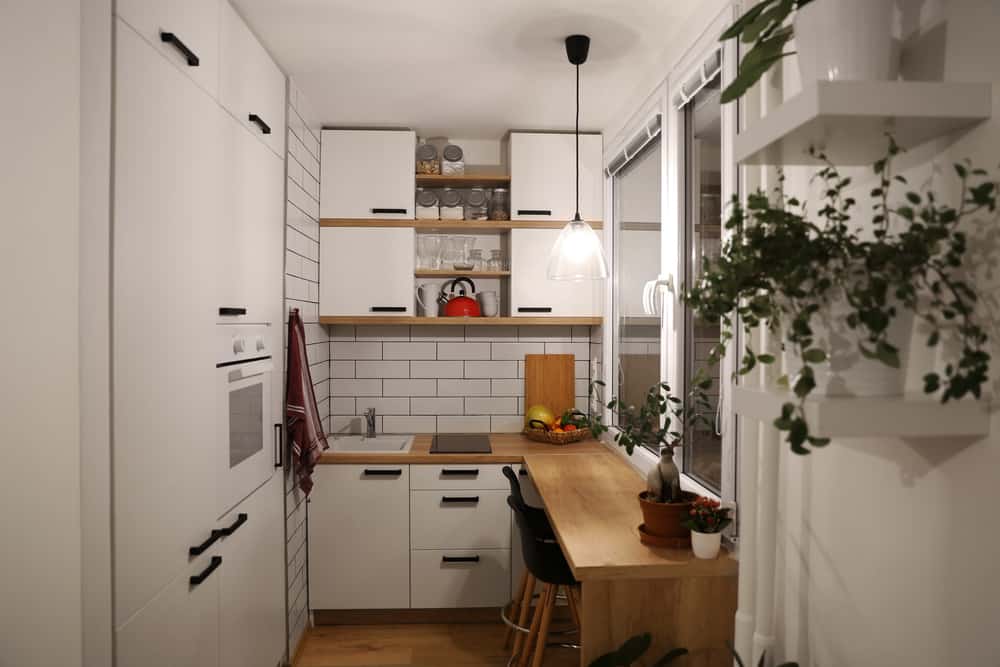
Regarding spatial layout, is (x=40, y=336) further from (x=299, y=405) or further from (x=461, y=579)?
(x=461, y=579)

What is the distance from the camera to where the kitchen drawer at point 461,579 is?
3.45 m

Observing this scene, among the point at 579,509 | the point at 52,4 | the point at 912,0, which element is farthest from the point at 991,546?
the point at 52,4

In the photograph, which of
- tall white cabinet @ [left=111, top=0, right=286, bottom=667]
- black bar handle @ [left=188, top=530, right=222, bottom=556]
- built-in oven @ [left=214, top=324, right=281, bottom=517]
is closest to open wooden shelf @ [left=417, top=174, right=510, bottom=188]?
tall white cabinet @ [left=111, top=0, right=286, bottom=667]

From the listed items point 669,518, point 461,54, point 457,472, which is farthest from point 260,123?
point 669,518

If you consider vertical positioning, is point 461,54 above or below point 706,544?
above

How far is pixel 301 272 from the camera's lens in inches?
128

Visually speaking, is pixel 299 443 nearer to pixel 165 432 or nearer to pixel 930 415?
pixel 165 432

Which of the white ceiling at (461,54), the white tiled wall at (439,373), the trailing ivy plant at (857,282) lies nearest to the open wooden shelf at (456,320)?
the white tiled wall at (439,373)

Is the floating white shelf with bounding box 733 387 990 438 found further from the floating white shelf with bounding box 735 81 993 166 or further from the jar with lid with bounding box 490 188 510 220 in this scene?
the jar with lid with bounding box 490 188 510 220

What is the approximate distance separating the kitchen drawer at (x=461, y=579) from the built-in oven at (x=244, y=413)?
42.3 inches

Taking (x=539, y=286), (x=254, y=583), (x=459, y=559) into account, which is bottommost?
(x=459, y=559)

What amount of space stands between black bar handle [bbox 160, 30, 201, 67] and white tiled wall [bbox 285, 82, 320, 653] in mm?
1066

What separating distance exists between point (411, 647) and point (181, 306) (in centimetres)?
217

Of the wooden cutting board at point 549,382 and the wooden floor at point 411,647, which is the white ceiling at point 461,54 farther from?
the wooden floor at point 411,647
